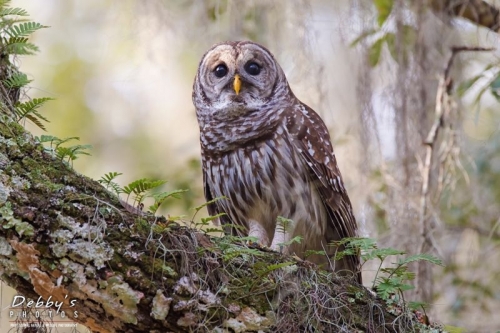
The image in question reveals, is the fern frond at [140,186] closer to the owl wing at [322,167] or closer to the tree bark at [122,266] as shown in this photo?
the tree bark at [122,266]

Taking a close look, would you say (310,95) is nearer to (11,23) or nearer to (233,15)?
(233,15)

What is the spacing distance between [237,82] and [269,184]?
696 mm

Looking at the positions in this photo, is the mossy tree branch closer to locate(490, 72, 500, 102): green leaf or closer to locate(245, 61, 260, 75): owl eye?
locate(245, 61, 260, 75): owl eye

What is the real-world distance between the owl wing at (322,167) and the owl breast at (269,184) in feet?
0.16

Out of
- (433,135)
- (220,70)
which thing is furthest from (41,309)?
(433,135)

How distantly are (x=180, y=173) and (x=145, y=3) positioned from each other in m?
1.59

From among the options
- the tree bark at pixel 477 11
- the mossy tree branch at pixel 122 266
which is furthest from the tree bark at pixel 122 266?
the tree bark at pixel 477 11

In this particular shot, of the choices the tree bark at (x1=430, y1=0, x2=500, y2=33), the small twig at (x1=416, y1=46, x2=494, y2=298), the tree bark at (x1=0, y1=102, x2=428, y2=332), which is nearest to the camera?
the tree bark at (x1=0, y1=102, x2=428, y2=332)

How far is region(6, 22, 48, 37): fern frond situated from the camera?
300 centimetres

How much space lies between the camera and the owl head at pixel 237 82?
4391 millimetres

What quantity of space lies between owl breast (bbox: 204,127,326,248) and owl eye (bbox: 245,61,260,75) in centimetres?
51

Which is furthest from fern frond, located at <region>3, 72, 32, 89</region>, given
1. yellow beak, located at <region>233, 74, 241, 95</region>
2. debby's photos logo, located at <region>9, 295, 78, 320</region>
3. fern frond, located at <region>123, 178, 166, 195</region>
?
yellow beak, located at <region>233, 74, 241, 95</region>

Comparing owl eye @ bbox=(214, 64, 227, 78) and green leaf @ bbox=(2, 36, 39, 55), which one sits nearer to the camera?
green leaf @ bbox=(2, 36, 39, 55)

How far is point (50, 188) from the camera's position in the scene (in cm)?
248
